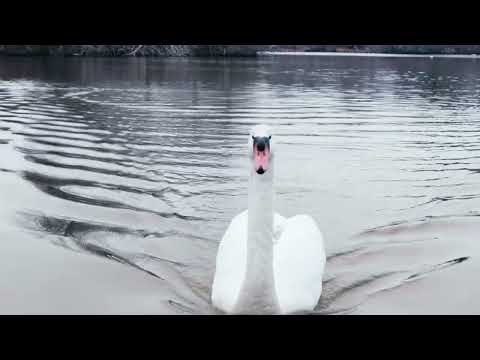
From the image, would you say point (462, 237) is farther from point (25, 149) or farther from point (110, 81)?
point (110, 81)

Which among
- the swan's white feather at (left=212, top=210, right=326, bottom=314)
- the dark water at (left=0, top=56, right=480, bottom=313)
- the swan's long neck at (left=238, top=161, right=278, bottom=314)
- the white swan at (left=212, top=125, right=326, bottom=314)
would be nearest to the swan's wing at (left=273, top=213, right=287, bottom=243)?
the swan's white feather at (left=212, top=210, right=326, bottom=314)

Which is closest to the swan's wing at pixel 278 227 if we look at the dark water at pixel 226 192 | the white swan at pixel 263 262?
the white swan at pixel 263 262

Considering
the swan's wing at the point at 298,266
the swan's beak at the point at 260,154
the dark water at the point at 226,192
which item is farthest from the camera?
the dark water at the point at 226,192

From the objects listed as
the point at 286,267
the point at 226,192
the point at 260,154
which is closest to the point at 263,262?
the point at 286,267

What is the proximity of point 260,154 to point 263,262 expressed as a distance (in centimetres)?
88

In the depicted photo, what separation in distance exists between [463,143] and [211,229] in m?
7.81

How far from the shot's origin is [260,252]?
17.3ft

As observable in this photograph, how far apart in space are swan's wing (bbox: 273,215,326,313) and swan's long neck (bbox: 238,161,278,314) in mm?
268

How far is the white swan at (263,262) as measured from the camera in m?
5.25

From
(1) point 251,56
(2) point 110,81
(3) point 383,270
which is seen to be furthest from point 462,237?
(1) point 251,56

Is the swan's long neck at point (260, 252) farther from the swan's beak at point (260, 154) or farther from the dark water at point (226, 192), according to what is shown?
the dark water at point (226, 192)

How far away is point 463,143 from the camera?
1411cm

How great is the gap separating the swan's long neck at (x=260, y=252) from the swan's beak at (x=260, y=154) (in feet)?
0.90

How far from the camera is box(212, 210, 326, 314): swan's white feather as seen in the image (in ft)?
18.5
